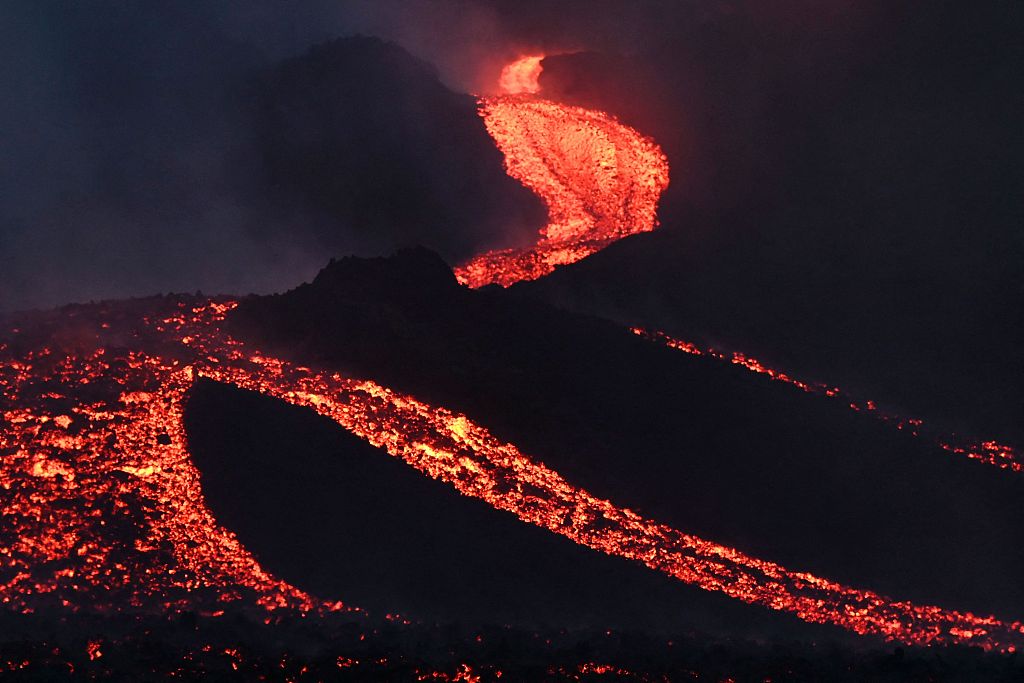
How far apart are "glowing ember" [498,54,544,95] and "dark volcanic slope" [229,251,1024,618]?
718 centimetres

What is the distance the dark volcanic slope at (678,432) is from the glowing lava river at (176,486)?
0.20 meters

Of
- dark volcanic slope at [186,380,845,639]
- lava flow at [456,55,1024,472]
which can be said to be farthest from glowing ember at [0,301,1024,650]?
lava flow at [456,55,1024,472]

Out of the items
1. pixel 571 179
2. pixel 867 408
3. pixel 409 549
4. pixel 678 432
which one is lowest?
pixel 409 549

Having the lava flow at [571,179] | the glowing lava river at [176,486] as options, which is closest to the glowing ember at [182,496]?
the glowing lava river at [176,486]

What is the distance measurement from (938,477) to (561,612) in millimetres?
3723

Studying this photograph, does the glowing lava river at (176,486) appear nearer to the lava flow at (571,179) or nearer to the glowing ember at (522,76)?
the lava flow at (571,179)

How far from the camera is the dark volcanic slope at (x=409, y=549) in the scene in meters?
8.18

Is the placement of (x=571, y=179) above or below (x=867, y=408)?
above

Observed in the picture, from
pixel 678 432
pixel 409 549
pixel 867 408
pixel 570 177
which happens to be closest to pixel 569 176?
pixel 570 177

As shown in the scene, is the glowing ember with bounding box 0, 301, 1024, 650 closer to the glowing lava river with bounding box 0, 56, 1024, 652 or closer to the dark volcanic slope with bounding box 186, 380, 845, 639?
the glowing lava river with bounding box 0, 56, 1024, 652

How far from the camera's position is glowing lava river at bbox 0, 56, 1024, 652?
800 cm

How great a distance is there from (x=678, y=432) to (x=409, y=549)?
8.11ft

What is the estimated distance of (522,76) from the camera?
711 inches

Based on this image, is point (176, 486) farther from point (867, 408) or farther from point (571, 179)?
point (571, 179)
